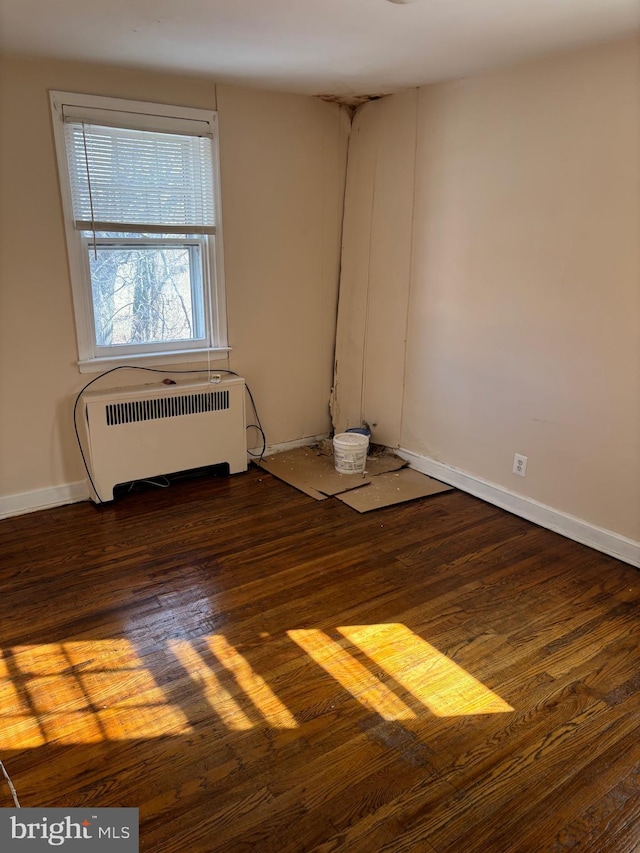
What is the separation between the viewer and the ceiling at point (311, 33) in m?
2.27

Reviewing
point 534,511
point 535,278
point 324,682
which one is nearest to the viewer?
point 324,682

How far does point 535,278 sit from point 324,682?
2.20 metres

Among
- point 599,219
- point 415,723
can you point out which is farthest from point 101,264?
point 415,723

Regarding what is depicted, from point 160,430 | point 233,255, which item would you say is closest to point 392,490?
point 160,430

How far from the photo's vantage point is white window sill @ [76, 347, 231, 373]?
134 inches

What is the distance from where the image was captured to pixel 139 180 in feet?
11.0

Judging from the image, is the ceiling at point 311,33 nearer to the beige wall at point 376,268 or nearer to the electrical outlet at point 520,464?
the beige wall at point 376,268

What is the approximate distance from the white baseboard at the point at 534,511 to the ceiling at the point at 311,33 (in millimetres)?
2184

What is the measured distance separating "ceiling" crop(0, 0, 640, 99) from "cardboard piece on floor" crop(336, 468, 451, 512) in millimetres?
2281

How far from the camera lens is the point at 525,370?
3.21m

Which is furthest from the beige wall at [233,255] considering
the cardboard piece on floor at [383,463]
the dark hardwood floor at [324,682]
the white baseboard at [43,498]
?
the dark hardwood floor at [324,682]

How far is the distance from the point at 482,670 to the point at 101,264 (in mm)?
2779

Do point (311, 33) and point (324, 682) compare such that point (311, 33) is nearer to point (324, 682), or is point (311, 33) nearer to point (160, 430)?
point (160, 430)

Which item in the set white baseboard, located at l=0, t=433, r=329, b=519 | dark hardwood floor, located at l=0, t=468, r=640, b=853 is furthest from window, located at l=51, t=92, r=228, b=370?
dark hardwood floor, located at l=0, t=468, r=640, b=853
